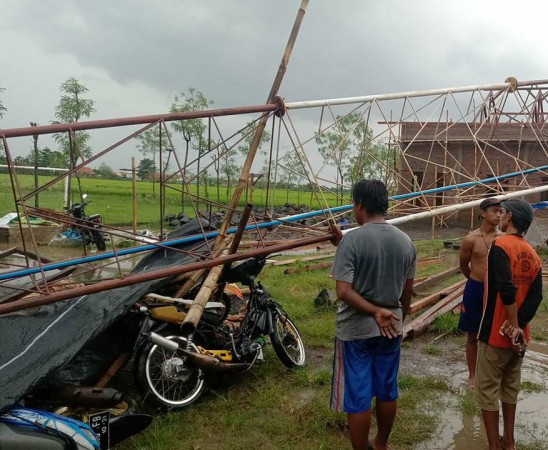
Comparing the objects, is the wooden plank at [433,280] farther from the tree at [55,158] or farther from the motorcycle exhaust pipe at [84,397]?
the tree at [55,158]

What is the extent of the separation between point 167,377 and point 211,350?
461 millimetres

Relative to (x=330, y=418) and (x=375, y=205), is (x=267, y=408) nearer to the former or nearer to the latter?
(x=330, y=418)

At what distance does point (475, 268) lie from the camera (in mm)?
4176

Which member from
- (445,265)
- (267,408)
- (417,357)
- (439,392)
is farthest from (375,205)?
(445,265)

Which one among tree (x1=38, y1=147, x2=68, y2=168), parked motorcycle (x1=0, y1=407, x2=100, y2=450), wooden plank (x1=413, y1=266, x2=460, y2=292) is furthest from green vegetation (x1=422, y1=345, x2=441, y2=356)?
tree (x1=38, y1=147, x2=68, y2=168)

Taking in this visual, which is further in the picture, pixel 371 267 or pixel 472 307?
pixel 472 307

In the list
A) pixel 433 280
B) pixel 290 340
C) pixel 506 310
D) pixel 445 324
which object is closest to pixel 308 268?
pixel 433 280

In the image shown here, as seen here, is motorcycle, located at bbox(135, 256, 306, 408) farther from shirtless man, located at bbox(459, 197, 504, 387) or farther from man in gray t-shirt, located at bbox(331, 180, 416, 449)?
shirtless man, located at bbox(459, 197, 504, 387)

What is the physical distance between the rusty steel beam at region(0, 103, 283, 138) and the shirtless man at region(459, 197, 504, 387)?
2106 millimetres

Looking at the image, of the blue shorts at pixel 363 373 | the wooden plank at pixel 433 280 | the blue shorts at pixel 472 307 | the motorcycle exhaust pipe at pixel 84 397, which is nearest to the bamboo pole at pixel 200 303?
the motorcycle exhaust pipe at pixel 84 397

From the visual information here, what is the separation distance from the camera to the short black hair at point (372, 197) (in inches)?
108

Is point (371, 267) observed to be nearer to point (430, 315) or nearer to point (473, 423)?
point (473, 423)

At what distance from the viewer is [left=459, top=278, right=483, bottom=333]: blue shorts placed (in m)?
4.02

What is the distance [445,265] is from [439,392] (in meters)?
7.14
